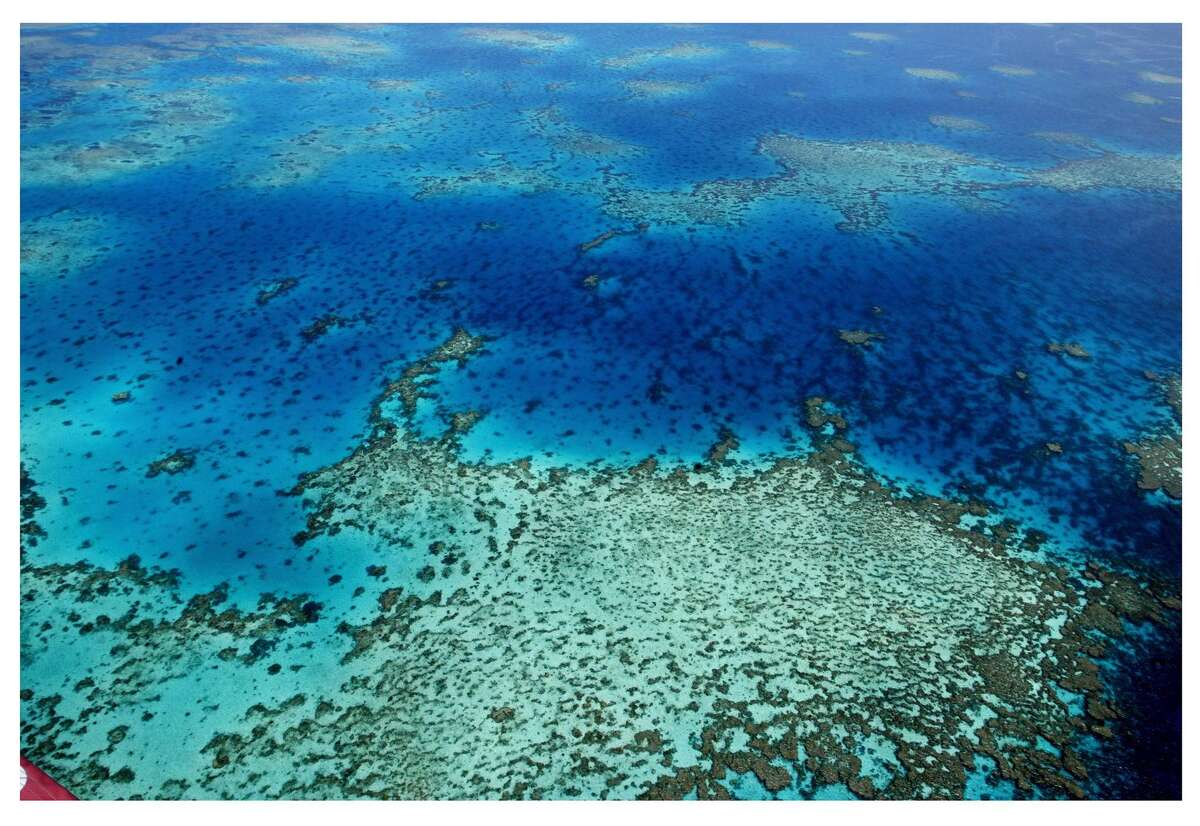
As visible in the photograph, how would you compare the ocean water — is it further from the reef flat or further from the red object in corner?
the red object in corner

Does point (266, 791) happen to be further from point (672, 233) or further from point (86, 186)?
point (86, 186)

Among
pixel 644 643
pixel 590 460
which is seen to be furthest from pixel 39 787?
pixel 590 460

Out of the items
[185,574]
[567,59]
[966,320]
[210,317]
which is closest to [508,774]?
[185,574]

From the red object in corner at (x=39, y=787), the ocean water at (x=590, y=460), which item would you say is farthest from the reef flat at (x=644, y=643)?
the red object in corner at (x=39, y=787)

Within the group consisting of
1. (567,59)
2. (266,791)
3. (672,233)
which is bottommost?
(266,791)

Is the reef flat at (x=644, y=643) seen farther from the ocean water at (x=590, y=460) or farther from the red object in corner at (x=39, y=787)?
the red object in corner at (x=39, y=787)

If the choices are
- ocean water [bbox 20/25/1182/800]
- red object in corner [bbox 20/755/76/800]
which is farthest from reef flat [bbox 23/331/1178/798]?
red object in corner [bbox 20/755/76/800]
